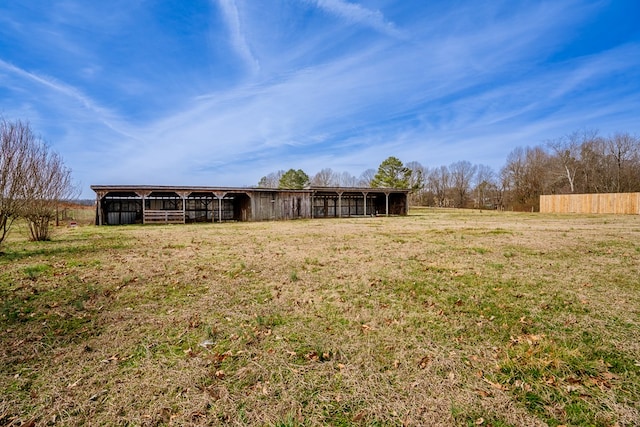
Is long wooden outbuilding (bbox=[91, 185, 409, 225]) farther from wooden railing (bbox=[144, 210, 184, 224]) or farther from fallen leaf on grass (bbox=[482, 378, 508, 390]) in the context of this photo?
fallen leaf on grass (bbox=[482, 378, 508, 390])

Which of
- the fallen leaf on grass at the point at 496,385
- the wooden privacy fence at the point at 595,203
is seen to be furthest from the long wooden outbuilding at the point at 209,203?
the fallen leaf on grass at the point at 496,385

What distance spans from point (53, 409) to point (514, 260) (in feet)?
31.4

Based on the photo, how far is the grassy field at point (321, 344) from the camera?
2.88 metres

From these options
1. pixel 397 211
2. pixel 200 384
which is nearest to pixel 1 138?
pixel 200 384

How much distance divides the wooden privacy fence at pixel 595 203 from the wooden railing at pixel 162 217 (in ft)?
134

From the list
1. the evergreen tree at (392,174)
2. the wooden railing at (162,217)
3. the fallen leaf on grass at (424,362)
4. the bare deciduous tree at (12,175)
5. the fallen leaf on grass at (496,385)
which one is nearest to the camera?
→ the fallen leaf on grass at (496,385)

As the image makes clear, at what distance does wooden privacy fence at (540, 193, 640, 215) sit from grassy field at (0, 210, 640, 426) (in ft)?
105

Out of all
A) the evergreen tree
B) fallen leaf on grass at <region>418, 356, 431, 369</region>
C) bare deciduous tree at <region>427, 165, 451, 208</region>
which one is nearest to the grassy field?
fallen leaf on grass at <region>418, 356, 431, 369</region>

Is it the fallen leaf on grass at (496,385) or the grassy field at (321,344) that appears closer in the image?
the grassy field at (321,344)

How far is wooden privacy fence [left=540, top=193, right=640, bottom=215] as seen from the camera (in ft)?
100.0

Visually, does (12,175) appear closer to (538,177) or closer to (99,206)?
(99,206)

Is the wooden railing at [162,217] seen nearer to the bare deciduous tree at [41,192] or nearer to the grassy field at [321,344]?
the bare deciduous tree at [41,192]

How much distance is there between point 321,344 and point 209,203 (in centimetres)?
2789

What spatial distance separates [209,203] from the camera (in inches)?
1171
